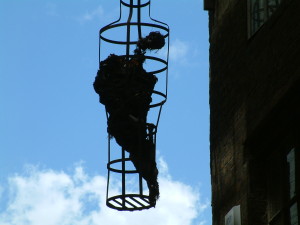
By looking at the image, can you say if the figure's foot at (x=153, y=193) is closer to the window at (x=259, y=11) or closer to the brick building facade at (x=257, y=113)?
the brick building facade at (x=257, y=113)

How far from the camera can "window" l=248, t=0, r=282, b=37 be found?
1107 centimetres

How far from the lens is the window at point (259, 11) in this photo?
36.3ft

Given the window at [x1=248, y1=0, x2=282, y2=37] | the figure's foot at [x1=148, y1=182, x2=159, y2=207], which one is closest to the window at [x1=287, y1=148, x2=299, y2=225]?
the figure's foot at [x1=148, y1=182, x2=159, y2=207]

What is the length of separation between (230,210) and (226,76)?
1693 millimetres

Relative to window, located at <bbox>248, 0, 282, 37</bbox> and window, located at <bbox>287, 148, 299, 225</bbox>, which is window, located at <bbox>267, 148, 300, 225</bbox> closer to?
window, located at <bbox>287, 148, 299, 225</bbox>

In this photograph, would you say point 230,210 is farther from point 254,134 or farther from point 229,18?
point 229,18

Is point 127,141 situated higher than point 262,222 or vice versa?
point 127,141

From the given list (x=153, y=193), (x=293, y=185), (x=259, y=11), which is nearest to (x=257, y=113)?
(x=293, y=185)

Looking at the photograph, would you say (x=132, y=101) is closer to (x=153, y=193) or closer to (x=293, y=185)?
(x=153, y=193)

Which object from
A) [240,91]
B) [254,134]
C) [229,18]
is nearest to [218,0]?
[229,18]

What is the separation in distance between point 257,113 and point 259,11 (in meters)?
1.22

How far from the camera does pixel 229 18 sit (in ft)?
40.9

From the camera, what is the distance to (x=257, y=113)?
35.4 feet

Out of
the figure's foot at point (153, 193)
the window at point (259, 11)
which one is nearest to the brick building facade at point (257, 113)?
the window at point (259, 11)
